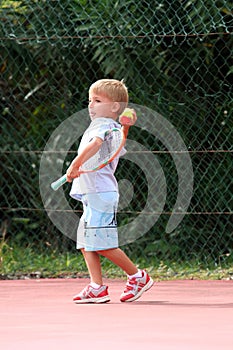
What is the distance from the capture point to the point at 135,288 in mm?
6570

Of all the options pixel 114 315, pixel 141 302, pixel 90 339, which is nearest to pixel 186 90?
pixel 141 302

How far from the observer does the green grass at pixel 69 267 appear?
831 cm

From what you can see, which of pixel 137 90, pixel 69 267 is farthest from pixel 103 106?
pixel 69 267

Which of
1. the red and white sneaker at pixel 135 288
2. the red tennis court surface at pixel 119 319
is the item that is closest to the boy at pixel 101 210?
the red and white sneaker at pixel 135 288

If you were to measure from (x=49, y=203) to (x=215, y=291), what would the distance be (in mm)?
2063

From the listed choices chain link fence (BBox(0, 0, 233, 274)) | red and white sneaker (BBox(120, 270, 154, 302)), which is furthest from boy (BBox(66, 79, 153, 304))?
chain link fence (BBox(0, 0, 233, 274))

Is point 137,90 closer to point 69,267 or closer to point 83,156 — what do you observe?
point 69,267

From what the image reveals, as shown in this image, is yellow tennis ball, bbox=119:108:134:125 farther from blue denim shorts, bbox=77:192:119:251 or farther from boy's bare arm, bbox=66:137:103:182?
blue denim shorts, bbox=77:192:119:251

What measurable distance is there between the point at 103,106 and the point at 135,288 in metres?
1.12

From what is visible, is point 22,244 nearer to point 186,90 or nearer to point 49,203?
point 49,203

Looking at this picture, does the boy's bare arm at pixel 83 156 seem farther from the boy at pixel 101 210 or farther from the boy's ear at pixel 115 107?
the boy's ear at pixel 115 107

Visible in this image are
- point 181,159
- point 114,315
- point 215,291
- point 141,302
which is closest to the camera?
point 114,315

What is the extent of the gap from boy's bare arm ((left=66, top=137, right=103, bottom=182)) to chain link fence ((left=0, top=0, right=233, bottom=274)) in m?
1.85

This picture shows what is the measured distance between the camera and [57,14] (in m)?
8.59
